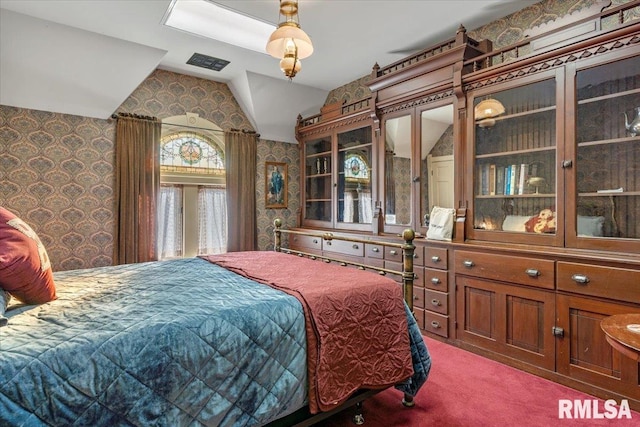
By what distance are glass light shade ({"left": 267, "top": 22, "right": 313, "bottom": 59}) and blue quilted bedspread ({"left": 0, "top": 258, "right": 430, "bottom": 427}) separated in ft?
4.64

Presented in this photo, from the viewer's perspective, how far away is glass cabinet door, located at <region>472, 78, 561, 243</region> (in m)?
2.53

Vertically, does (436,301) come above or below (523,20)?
below

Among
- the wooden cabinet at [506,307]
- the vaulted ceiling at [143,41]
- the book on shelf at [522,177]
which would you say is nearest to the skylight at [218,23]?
the vaulted ceiling at [143,41]

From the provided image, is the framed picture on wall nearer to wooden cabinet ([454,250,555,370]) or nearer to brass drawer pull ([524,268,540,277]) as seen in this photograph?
wooden cabinet ([454,250,555,370])

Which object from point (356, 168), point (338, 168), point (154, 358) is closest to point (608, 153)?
point (356, 168)

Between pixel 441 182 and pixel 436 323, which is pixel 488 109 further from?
pixel 436 323

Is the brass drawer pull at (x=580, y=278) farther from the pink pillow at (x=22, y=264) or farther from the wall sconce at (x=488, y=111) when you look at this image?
the pink pillow at (x=22, y=264)

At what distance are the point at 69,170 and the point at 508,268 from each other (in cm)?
422

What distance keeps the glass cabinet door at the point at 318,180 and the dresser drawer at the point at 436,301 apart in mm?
1760

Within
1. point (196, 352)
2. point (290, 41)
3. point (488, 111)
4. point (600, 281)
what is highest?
point (290, 41)

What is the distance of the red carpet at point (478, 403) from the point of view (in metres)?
1.90

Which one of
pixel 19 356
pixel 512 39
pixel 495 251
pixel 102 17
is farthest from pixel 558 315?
pixel 102 17

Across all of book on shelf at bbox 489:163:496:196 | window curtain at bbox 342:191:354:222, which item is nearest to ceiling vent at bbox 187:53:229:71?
window curtain at bbox 342:191:354:222

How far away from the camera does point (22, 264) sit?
54.4 inches
